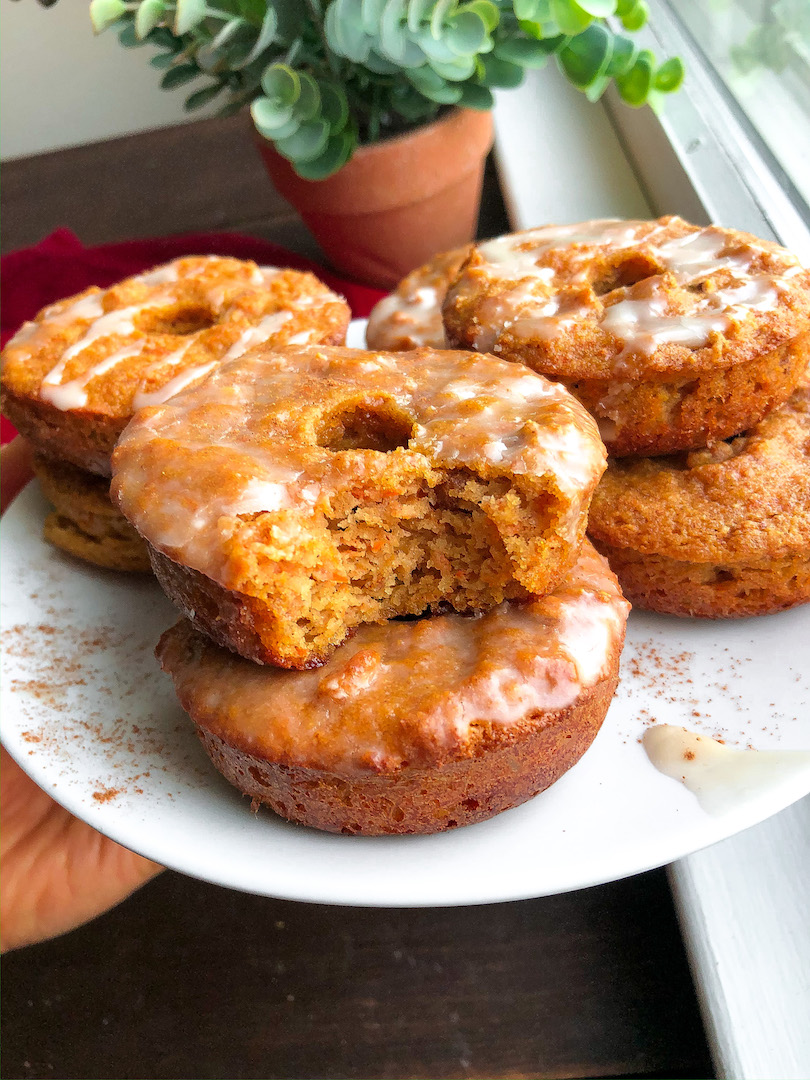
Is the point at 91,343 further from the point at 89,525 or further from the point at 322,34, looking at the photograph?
the point at 322,34

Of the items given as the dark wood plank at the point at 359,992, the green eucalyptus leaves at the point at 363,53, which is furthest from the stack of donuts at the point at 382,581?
the green eucalyptus leaves at the point at 363,53

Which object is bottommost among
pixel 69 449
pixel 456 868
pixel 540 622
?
pixel 456 868

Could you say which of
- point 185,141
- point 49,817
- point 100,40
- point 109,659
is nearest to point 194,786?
point 109,659

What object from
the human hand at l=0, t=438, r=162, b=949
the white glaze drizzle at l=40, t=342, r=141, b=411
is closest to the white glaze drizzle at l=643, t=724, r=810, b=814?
the human hand at l=0, t=438, r=162, b=949

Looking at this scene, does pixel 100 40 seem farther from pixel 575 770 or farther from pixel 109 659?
pixel 575 770

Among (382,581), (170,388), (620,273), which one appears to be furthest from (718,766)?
(170,388)

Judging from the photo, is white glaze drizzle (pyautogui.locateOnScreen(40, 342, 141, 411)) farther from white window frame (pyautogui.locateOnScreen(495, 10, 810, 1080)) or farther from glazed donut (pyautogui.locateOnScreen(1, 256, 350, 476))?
white window frame (pyautogui.locateOnScreen(495, 10, 810, 1080))
